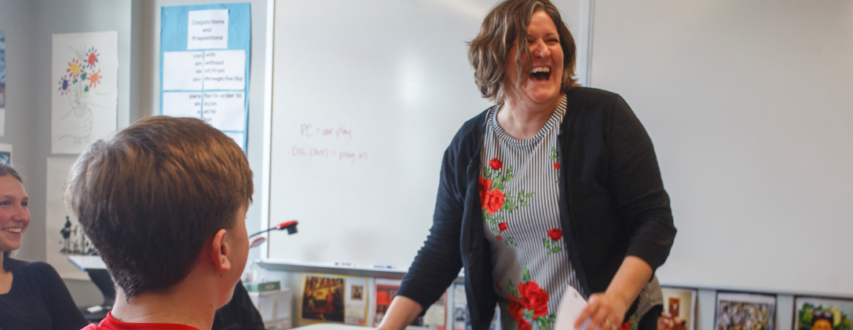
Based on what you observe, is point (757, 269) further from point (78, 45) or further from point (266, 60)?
point (78, 45)

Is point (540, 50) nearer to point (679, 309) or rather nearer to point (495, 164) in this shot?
point (495, 164)

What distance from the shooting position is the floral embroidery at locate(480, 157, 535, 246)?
1118 millimetres

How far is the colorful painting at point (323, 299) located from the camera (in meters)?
2.10

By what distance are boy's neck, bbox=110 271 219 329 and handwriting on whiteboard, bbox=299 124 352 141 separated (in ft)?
4.71

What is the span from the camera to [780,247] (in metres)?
1.68

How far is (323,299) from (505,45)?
4.52ft

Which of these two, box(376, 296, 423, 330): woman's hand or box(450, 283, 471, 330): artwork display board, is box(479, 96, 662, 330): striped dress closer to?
box(376, 296, 423, 330): woman's hand

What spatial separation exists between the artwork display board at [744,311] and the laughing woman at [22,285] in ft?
5.75

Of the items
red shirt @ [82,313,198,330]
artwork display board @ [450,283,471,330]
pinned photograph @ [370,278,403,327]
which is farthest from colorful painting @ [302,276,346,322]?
red shirt @ [82,313,198,330]

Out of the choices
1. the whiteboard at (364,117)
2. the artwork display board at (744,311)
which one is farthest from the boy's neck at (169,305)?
the artwork display board at (744,311)

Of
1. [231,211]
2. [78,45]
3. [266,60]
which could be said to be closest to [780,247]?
[231,211]

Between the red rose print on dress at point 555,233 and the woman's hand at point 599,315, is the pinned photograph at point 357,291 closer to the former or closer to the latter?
the red rose print on dress at point 555,233

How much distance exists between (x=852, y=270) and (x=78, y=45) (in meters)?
2.93

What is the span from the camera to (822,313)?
5.42 ft
